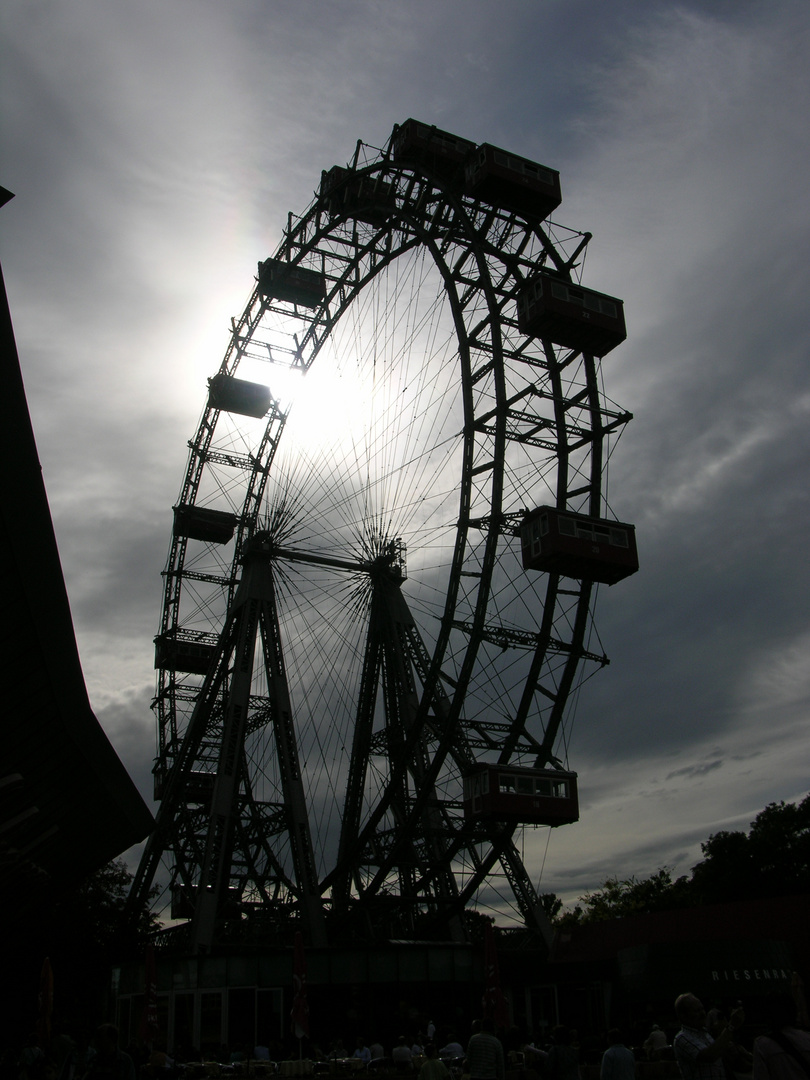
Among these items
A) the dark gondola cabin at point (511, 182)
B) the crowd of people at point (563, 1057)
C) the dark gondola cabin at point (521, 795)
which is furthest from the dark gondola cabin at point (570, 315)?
the crowd of people at point (563, 1057)

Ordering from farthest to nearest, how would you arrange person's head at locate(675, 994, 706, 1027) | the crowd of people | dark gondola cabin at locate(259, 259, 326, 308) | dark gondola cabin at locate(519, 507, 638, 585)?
dark gondola cabin at locate(259, 259, 326, 308) < dark gondola cabin at locate(519, 507, 638, 585) < person's head at locate(675, 994, 706, 1027) < the crowd of people

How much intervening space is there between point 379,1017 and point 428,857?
6.04 m

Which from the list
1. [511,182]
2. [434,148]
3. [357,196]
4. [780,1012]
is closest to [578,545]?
[511,182]

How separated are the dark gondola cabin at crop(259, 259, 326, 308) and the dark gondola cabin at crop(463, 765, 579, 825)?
22643mm

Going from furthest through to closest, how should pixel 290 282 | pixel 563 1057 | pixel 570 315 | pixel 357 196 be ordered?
pixel 290 282, pixel 357 196, pixel 570 315, pixel 563 1057

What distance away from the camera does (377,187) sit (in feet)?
115

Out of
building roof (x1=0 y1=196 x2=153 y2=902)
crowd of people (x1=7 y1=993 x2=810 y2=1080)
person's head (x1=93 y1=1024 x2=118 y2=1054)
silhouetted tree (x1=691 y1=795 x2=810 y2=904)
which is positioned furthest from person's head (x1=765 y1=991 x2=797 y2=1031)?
silhouetted tree (x1=691 y1=795 x2=810 y2=904)

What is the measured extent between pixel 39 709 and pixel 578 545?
1659 cm

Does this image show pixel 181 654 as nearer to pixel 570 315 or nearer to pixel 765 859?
pixel 570 315

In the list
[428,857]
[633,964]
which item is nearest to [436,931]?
[428,857]

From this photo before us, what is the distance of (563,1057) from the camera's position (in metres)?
9.18

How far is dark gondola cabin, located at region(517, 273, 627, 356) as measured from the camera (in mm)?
29516

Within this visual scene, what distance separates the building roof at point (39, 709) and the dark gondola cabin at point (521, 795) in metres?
9.53

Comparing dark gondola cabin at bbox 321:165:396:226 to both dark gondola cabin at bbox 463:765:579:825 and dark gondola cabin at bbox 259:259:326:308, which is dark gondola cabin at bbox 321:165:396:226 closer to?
dark gondola cabin at bbox 259:259:326:308
